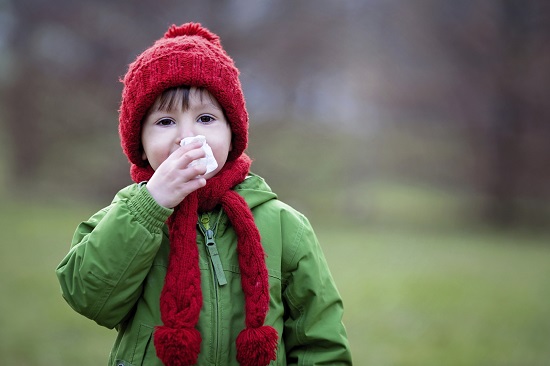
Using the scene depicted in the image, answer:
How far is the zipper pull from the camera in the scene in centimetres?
181

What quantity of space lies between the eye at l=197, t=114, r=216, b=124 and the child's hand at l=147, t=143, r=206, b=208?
147 mm

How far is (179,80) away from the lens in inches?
71.5

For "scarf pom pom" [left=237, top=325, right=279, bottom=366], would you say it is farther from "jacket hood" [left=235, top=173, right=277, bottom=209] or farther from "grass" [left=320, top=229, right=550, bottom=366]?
"grass" [left=320, top=229, right=550, bottom=366]

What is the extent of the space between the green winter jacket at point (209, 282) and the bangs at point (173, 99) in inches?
9.6

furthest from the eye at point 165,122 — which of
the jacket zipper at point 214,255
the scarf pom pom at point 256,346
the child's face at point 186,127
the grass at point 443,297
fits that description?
the grass at point 443,297

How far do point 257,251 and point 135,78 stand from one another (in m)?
0.62

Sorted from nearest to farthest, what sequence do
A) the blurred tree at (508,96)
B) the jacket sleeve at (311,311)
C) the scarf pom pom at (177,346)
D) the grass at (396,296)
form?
the scarf pom pom at (177,346), the jacket sleeve at (311,311), the grass at (396,296), the blurred tree at (508,96)

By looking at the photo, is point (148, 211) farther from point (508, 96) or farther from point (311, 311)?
point (508, 96)

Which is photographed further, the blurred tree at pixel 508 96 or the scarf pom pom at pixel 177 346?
the blurred tree at pixel 508 96

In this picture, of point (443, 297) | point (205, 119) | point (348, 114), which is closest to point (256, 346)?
point (205, 119)

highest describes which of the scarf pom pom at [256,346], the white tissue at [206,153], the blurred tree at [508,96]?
the blurred tree at [508,96]

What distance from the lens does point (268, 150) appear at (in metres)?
12.1

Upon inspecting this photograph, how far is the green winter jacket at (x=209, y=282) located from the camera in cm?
170

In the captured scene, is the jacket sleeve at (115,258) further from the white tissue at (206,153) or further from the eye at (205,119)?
the eye at (205,119)
